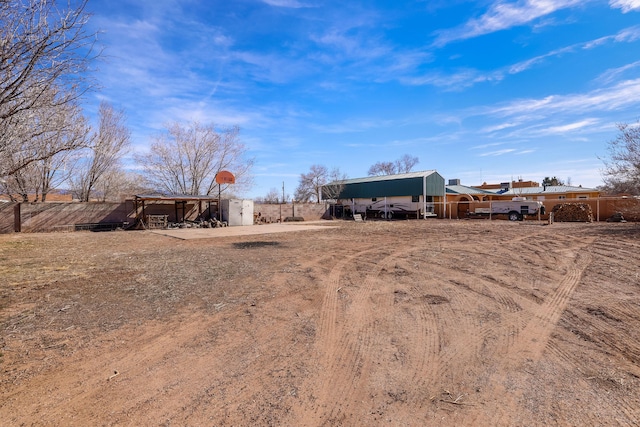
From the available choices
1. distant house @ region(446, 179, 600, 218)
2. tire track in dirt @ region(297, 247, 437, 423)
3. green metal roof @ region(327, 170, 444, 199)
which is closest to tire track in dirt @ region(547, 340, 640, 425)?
tire track in dirt @ region(297, 247, 437, 423)

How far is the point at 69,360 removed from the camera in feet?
10.7

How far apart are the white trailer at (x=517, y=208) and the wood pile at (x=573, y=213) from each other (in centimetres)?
127

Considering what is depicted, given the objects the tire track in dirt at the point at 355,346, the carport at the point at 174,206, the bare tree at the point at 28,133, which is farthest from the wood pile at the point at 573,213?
the bare tree at the point at 28,133

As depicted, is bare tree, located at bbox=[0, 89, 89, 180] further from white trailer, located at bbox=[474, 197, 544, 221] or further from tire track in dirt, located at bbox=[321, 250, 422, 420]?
white trailer, located at bbox=[474, 197, 544, 221]

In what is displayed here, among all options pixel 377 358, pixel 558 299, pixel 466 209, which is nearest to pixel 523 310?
pixel 558 299

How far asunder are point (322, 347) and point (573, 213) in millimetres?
26979

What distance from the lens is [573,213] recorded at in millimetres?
23234

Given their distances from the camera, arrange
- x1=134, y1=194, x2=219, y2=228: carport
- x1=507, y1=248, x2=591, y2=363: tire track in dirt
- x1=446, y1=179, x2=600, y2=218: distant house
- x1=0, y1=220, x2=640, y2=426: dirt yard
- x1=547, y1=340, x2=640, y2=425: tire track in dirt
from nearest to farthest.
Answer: x1=547, y1=340, x2=640, y2=425: tire track in dirt
x1=0, y1=220, x2=640, y2=426: dirt yard
x1=507, y1=248, x2=591, y2=363: tire track in dirt
x1=134, y1=194, x2=219, y2=228: carport
x1=446, y1=179, x2=600, y2=218: distant house

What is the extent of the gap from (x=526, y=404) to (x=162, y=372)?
319 centimetres

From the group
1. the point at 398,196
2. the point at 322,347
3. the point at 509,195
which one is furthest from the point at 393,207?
the point at 322,347

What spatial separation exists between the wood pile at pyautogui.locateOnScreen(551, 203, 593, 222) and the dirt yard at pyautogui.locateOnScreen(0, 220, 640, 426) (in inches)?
773

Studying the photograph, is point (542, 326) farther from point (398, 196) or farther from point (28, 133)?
point (398, 196)

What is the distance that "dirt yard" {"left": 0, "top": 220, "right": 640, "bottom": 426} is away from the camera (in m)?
2.49

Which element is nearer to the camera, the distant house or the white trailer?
the white trailer
